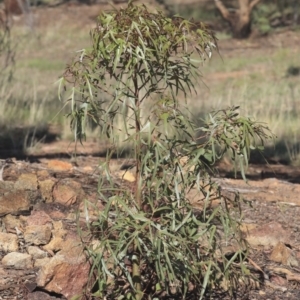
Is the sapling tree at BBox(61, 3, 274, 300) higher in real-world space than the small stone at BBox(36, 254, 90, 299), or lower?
higher

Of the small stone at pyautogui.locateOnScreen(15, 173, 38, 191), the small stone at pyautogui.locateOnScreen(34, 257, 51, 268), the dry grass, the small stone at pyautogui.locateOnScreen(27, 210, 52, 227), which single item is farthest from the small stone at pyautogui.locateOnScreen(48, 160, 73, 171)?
the small stone at pyautogui.locateOnScreen(34, 257, 51, 268)

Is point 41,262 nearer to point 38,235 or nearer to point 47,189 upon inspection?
point 38,235

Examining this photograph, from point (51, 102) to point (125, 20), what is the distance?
269 inches

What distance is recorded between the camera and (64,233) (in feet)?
12.8

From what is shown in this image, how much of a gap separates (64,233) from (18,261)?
318 mm

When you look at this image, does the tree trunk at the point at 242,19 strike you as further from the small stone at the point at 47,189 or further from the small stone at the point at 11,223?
the small stone at the point at 11,223

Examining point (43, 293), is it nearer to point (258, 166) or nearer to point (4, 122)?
point (258, 166)

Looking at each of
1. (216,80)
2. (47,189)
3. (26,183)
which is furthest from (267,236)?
(216,80)

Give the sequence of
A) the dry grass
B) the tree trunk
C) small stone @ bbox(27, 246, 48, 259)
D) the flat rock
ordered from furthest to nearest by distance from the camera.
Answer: the tree trunk < the dry grass < the flat rock < small stone @ bbox(27, 246, 48, 259)

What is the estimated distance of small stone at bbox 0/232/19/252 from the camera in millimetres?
3799

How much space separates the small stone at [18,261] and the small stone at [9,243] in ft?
0.35

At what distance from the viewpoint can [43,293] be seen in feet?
11.0

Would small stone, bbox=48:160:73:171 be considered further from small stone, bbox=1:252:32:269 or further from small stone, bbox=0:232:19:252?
small stone, bbox=1:252:32:269

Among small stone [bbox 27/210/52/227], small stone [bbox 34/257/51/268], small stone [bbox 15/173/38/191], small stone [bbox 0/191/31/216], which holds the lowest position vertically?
small stone [bbox 34/257/51/268]
